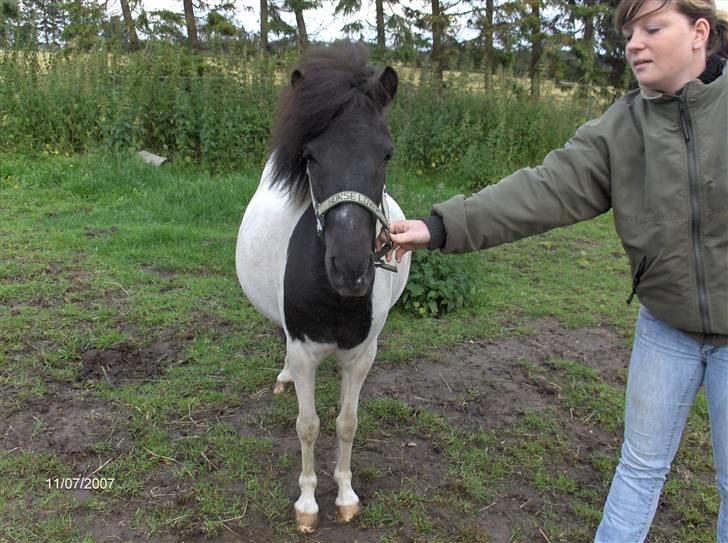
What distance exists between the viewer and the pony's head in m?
1.86

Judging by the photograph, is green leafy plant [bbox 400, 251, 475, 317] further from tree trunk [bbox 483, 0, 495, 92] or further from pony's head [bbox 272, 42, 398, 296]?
tree trunk [bbox 483, 0, 495, 92]

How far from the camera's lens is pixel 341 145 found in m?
1.97

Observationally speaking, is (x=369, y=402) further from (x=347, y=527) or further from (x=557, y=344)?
(x=557, y=344)

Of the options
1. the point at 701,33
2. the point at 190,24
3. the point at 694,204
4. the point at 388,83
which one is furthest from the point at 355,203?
the point at 190,24

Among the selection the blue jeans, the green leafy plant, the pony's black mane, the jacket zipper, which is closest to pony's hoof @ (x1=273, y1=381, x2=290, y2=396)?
the green leafy plant

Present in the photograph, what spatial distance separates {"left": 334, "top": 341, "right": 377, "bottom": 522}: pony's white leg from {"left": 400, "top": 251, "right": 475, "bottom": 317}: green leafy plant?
204 cm

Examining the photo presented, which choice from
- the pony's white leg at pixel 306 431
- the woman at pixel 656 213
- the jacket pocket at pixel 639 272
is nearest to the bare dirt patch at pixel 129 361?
the pony's white leg at pixel 306 431

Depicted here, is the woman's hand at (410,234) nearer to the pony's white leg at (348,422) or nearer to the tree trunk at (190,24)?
the pony's white leg at (348,422)

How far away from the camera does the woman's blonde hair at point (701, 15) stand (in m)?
1.64

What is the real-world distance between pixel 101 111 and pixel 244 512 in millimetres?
7103

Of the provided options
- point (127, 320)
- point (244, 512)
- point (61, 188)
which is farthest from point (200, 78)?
point (244, 512)

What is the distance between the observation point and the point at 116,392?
343 cm

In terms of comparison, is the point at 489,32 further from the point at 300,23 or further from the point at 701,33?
the point at 701,33
